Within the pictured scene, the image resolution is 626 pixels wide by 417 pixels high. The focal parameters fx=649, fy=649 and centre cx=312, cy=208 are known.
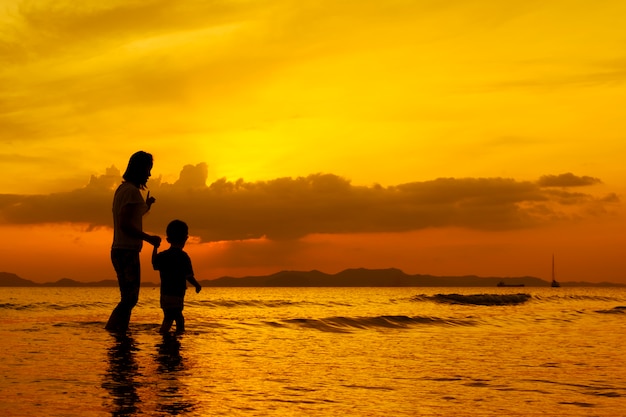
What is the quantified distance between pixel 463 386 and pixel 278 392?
2411 millimetres

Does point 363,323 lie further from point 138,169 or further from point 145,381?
point 145,381

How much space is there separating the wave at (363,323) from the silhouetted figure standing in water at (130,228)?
253 inches

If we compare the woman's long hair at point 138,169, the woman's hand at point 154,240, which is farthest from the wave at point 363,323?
the woman's long hair at point 138,169

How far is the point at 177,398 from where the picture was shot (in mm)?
6438

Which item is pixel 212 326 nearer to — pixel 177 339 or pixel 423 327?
pixel 177 339

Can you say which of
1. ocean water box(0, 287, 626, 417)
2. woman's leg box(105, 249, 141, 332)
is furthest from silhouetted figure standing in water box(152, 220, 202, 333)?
ocean water box(0, 287, 626, 417)

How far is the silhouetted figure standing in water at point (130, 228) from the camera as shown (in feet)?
36.0

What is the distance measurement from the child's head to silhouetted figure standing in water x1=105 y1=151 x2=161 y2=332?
2.36 feet

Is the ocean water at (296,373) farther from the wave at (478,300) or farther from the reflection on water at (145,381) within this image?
the wave at (478,300)

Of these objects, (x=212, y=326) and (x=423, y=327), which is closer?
(x=212, y=326)

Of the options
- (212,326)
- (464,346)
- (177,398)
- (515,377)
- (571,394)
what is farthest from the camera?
(212,326)

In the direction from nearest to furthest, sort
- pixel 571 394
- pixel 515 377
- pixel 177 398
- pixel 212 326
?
pixel 177 398 < pixel 571 394 < pixel 515 377 < pixel 212 326

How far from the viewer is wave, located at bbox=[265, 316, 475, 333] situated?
17281 mm

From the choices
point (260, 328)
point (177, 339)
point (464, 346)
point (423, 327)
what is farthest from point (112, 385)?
point (423, 327)
